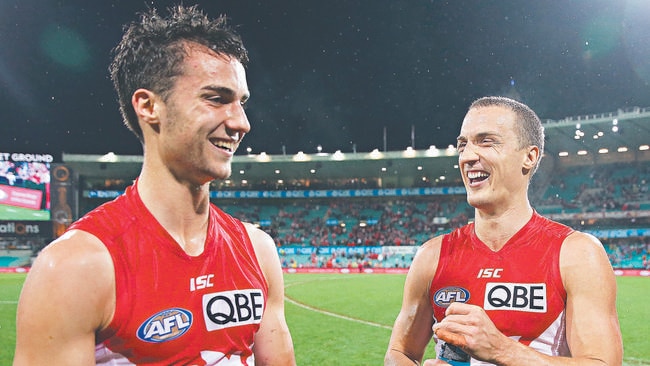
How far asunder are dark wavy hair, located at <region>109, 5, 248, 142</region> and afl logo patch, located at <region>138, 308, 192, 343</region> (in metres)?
0.92

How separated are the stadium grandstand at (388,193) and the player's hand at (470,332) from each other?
37372 mm

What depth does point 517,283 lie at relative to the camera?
3.23 metres

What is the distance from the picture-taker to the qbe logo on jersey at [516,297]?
10.2 feet

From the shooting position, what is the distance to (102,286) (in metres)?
1.98

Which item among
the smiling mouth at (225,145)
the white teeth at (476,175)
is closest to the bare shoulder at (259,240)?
the smiling mouth at (225,145)

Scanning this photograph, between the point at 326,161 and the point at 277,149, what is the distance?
20.1 m

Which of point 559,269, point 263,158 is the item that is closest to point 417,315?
point 559,269

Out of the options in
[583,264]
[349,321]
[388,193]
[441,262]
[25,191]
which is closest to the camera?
[583,264]

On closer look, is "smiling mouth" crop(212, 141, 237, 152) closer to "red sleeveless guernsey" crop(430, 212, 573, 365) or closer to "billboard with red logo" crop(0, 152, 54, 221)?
"red sleeveless guernsey" crop(430, 212, 573, 365)

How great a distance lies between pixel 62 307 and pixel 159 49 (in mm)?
1177

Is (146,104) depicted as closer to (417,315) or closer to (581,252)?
(417,315)

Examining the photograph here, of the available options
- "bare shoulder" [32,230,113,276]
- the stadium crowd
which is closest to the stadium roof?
the stadium crowd

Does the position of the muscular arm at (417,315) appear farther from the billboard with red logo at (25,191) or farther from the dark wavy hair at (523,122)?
the billboard with red logo at (25,191)

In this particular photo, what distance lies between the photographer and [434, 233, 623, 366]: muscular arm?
2.57 m
